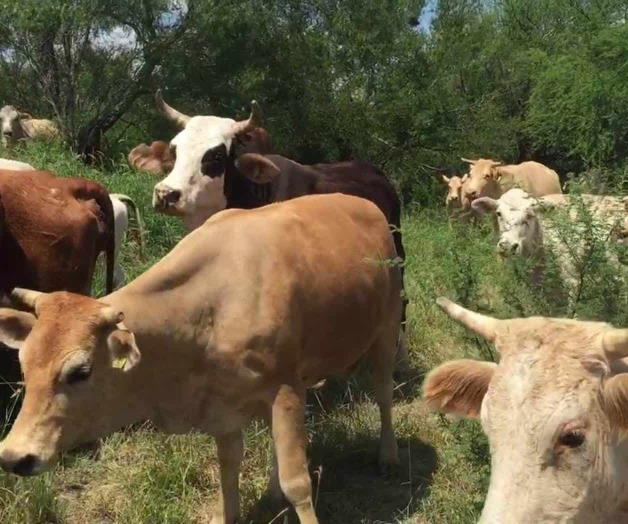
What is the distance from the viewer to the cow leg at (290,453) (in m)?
4.20

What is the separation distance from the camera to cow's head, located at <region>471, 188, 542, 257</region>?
638cm

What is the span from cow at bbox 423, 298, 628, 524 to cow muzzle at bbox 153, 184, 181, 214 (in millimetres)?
3554

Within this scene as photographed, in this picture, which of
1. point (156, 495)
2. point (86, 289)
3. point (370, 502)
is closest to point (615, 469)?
point (370, 502)

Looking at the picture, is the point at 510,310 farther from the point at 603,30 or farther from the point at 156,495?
the point at 603,30

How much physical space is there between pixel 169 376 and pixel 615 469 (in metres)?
2.04

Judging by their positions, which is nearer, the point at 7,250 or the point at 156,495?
the point at 156,495

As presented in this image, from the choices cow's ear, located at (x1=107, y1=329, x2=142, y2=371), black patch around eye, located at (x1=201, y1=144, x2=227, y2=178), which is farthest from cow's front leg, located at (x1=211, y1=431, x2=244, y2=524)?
black patch around eye, located at (x1=201, y1=144, x2=227, y2=178)

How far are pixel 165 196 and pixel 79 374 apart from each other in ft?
8.59

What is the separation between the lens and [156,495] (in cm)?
473

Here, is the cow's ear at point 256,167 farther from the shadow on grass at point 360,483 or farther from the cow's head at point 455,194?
the cow's head at point 455,194

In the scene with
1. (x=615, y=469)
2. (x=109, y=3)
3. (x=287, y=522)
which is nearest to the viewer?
(x=615, y=469)

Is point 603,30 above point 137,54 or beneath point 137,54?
above

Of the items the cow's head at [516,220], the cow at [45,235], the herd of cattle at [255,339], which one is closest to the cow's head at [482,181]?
the cow's head at [516,220]

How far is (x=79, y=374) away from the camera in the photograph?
366 cm
